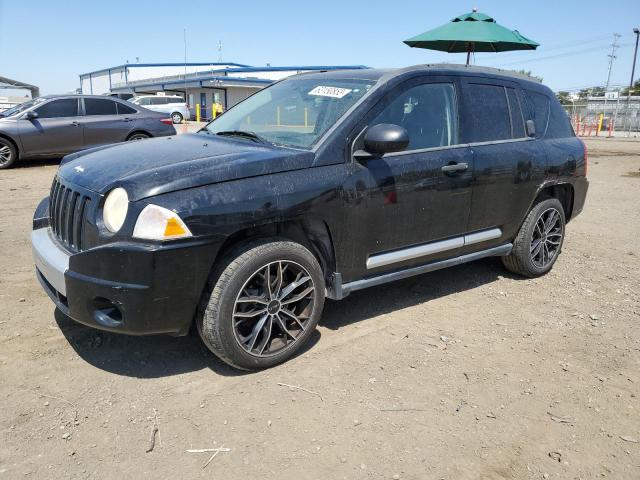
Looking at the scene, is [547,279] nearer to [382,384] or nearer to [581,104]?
[382,384]

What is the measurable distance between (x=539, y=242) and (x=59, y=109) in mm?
10169

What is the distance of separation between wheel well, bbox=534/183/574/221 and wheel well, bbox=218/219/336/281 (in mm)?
2475

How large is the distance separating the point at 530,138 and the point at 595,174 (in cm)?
918

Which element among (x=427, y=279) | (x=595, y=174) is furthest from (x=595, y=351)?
(x=595, y=174)

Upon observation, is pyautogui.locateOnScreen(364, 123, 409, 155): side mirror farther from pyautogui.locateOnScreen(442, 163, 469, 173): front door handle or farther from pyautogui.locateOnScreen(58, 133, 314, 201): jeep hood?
pyautogui.locateOnScreen(442, 163, 469, 173): front door handle

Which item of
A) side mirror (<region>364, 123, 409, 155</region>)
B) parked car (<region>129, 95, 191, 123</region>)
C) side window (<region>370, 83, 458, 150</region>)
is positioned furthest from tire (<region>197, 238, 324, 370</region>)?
parked car (<region>129, 95, 191, 123</region>)

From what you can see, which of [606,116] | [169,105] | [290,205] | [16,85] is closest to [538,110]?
[290,205]

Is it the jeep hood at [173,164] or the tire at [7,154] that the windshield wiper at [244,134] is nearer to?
the jeep hood at [173,164]

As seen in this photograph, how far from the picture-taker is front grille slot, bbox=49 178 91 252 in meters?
2.98

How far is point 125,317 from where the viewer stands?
2.74m

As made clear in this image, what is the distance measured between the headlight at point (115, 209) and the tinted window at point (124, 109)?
9.76 m

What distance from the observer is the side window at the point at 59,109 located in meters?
11.0

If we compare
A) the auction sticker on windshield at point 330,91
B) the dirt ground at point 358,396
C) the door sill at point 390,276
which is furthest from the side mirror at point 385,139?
the dirt ground at point 358,396

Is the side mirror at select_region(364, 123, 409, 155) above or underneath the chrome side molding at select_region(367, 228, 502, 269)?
above
